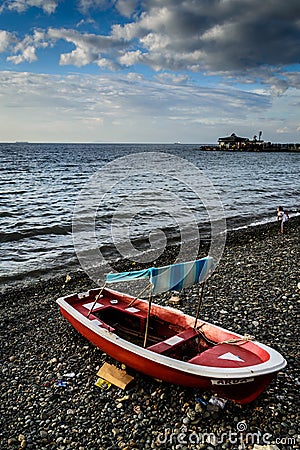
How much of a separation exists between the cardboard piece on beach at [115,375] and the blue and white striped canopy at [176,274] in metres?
1.55

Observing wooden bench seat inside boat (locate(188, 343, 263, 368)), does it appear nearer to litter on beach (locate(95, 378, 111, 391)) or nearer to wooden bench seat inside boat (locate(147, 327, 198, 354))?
wooden bench seat inside boat (locate(147, 327, 198, 354))

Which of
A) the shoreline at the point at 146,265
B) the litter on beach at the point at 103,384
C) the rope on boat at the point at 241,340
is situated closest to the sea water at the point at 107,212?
the shoreline at the point at 146,265

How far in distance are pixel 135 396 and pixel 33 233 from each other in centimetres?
1427

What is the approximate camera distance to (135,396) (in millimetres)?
6137

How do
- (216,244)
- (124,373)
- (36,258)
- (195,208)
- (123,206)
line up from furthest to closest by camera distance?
(123,206), (195,208), (216,244), (36,258), (124,373)

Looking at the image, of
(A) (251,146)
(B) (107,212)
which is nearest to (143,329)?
(B) (107,212)

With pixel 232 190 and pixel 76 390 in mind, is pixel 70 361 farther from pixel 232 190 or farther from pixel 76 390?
pixel 232 190

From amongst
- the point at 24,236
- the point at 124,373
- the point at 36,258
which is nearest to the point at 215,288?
the point at 124,373

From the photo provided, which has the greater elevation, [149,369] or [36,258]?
[149,369]

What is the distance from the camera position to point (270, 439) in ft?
16.7

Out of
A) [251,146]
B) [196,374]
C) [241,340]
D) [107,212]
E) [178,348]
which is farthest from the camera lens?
[251,146]

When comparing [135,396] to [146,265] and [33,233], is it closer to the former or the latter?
[146,265]

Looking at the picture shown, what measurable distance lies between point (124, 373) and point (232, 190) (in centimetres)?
3001

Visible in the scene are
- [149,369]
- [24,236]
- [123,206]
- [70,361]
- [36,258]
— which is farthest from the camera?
[123,206]
